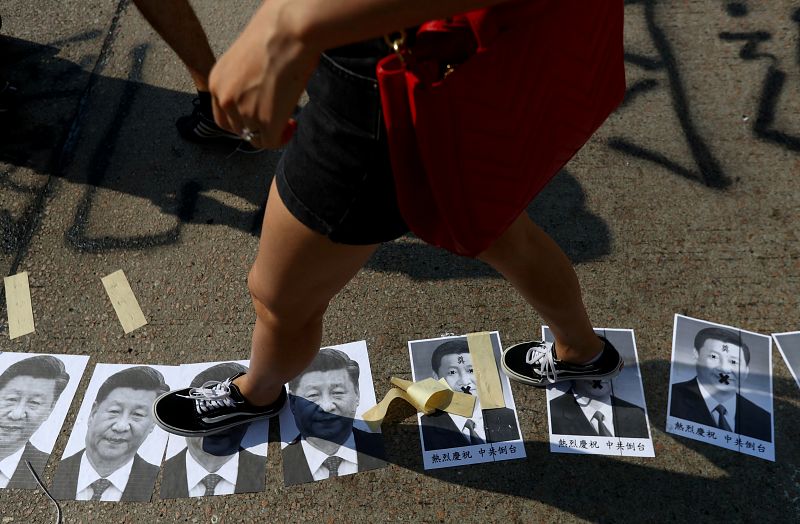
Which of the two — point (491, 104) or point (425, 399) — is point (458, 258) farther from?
point (491, 104)

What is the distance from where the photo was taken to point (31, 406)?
2029 millimetres

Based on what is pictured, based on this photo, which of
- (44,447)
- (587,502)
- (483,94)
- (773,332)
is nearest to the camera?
(483,94)

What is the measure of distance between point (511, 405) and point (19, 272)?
5.77 feet

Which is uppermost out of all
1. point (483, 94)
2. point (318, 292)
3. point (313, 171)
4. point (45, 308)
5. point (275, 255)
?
point (483, 94)

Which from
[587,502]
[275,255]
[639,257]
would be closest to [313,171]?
[275,255]

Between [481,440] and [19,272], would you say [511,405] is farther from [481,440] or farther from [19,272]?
[19,272]

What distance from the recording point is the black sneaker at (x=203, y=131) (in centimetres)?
262

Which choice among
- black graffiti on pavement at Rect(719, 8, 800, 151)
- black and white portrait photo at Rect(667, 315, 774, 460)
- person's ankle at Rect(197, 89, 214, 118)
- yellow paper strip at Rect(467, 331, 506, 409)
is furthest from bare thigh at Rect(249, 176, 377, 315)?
black graffiti on pavement at Rect(719, 8, 800, 151)

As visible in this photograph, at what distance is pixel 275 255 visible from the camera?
4.25 feet

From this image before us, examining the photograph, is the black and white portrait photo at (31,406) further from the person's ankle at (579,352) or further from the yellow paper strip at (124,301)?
the person's ankle at (579,352)

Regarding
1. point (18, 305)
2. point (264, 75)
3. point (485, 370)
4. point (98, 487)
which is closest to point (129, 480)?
point (98, 487)

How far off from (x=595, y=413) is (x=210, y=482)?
1130 mm

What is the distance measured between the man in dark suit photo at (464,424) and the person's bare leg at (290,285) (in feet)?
1.57

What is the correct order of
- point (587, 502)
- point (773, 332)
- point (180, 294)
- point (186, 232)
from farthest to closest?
point (186, 232) → point (180, 294) → point (773, 332) → point (587, 502)
